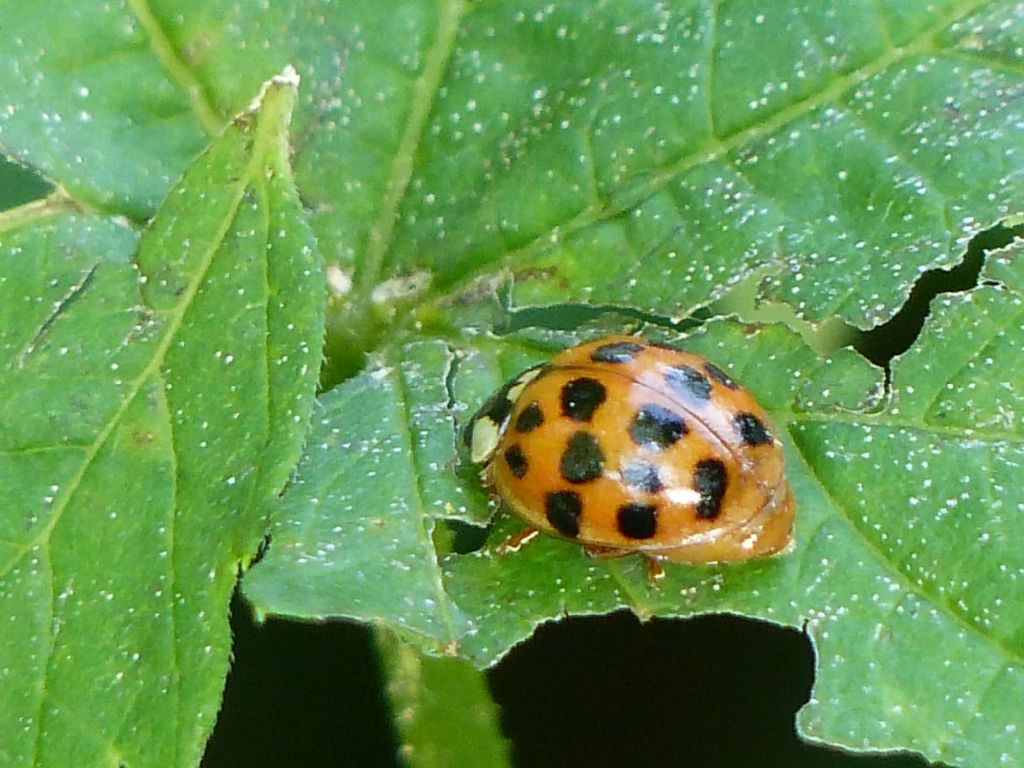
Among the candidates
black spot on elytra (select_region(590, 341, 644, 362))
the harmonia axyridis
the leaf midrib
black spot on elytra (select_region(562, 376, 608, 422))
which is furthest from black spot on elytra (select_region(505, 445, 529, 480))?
the leaf midrib

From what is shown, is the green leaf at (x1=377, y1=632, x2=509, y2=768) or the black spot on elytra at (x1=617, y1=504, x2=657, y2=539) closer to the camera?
the black spot on elytra at (x1=617, y1=504, x2=657, y2=539)

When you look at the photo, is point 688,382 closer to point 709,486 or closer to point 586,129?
point 709,486

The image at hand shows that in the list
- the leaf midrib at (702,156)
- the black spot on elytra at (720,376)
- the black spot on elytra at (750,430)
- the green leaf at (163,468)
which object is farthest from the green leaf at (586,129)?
the green leaf at (163,468)

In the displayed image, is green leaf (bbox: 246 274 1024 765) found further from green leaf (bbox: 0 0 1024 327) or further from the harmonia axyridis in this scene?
green leaf (bbox: 0 0 1024 327)

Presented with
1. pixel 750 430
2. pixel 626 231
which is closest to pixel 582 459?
pixel 750 430

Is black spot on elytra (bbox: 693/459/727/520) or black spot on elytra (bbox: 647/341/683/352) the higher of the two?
black spot on elytra (bbox: 647/341/683/352)

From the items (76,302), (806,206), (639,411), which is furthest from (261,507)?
(806,206)
